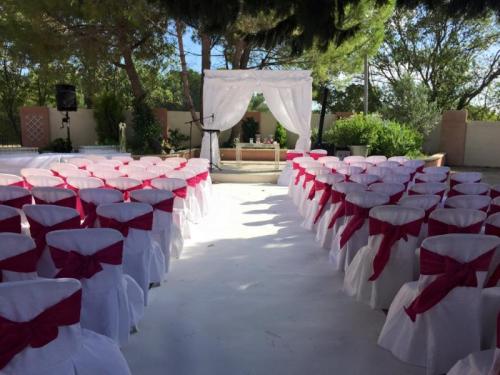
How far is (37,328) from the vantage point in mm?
1563

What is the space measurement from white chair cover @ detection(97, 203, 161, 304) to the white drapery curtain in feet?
23.0

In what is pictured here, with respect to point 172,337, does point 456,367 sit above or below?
above

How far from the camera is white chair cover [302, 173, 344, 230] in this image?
196 inches

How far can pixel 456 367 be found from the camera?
1.87m

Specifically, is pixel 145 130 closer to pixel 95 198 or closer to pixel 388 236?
pixel 95 198

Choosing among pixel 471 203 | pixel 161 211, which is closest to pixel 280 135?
pixel 161 211

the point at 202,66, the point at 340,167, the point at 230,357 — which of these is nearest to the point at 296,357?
the point at 230,357

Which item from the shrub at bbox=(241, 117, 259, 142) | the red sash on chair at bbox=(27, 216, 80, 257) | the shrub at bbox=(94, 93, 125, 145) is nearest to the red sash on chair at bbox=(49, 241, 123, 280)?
the red sash on chair at bbox=(27, 216, 80, 257)

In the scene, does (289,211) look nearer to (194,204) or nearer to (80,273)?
(194,204)

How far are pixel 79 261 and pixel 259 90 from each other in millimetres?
8513

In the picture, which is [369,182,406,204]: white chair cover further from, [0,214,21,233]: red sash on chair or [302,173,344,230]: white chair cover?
[0,214,21,233]: red sash on chair

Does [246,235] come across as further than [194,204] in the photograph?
No

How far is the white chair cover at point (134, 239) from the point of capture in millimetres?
3082

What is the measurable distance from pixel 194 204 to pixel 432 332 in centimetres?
390
